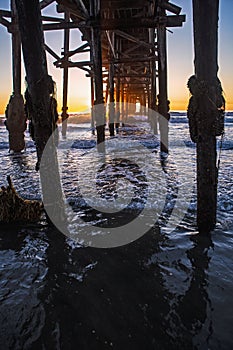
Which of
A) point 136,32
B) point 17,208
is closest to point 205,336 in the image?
point 17,208

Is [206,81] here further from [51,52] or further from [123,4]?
[51,52]

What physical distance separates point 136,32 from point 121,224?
10358mm

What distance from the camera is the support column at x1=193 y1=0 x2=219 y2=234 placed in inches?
86.5

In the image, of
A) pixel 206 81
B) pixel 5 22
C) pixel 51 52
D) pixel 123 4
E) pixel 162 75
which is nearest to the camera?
pixel 206 81

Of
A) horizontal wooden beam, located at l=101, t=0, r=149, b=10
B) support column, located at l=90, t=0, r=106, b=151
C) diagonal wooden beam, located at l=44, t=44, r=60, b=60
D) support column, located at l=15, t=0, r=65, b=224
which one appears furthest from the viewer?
diagonal wooden beam, located at l=44, t=44, r=60, b=60

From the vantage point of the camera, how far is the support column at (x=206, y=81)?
220 cm

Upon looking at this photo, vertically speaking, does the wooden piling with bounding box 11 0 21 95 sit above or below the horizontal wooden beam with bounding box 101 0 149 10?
below

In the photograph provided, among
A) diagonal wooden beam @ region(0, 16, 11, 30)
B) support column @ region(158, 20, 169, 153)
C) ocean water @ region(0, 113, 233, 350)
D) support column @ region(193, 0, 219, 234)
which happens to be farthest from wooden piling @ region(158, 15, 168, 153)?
support column @ region(193, 0, 219, 234)

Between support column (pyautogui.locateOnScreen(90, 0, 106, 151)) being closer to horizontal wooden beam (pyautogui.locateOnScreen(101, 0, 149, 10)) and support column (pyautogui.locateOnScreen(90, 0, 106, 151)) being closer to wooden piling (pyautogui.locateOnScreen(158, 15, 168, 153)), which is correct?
wooden piling (pyautogui.locateOnScreen(158, 15, 168, 153))

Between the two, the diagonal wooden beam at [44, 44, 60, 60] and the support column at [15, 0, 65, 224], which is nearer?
the support column at [15, 0, 65, 224]

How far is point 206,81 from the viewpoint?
225 cm

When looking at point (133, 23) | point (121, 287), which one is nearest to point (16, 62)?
point (133, 23)

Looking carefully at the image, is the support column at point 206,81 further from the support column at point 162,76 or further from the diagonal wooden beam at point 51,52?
the diagonal wooden beam at point 51,52

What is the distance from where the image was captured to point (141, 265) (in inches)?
84.9
